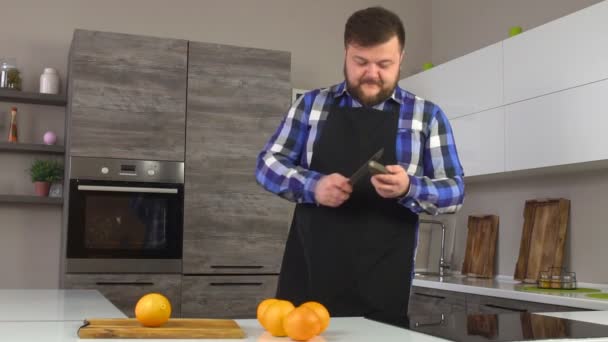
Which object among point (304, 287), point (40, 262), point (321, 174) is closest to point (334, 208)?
point (321, 174)

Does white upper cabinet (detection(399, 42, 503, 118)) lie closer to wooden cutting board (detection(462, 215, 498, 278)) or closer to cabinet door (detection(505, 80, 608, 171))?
cabinet door (detection(505, 80, 608, 171))

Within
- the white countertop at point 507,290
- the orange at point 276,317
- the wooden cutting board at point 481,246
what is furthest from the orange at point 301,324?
the wooden cutting board at point 481,246

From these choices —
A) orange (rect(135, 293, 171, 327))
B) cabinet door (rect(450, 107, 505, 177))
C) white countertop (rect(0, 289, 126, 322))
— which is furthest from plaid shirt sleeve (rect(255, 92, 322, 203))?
cabinet door (rect(450, 107, 505, 177))

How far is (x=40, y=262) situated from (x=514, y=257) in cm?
273

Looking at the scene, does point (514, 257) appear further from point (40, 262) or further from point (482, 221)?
point (40, 262)

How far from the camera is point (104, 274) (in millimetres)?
3975

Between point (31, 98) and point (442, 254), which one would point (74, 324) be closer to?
point (31, 98)

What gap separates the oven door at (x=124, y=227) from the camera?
13.0 feet

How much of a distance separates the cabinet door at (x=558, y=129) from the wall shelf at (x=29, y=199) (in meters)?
2.49

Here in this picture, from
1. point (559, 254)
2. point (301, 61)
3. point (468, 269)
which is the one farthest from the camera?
point (301, 61)

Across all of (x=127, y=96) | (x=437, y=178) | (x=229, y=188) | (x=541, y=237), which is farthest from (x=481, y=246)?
(x=437, y=178)

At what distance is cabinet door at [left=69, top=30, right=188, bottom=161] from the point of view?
4.04 meters

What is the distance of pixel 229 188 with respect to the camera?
4266 mm

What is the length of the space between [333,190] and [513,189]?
2662mm
